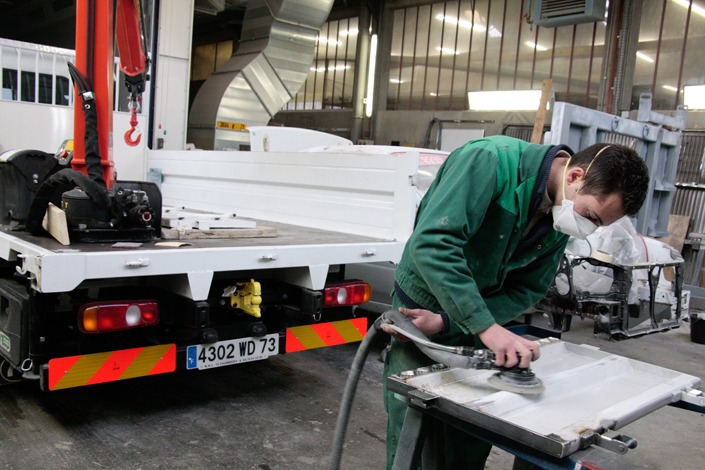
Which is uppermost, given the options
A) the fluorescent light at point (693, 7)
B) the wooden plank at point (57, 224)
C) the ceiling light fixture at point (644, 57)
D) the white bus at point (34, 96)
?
the fluorescent light at point (693, 7)

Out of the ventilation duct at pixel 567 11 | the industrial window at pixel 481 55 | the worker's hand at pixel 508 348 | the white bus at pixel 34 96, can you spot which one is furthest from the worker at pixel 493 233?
the industrial window at pixel 481 55

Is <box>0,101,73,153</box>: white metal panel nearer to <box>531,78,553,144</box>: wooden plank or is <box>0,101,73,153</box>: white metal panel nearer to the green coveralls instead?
<box>531,78,553,144</box>: wooden plank

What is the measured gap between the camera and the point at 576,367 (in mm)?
1899

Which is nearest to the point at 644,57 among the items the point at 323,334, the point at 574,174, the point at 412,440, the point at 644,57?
the point at 644,57

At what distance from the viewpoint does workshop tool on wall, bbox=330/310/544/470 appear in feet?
5.28

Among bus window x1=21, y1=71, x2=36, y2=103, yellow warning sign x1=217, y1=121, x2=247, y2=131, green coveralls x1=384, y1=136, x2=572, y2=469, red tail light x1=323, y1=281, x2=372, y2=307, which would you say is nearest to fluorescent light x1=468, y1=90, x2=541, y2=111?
yellow warning sign x1=217, y1=121, x2=247, y2=131

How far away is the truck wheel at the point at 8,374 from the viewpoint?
10.2 ft

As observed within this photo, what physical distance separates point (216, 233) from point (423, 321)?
1.89 metres

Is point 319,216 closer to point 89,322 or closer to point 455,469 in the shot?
point 89,322

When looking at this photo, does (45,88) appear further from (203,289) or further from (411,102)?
(411,102)

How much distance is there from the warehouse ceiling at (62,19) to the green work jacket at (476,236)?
937 cm

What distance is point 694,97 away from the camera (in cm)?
1029

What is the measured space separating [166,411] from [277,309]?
88cm

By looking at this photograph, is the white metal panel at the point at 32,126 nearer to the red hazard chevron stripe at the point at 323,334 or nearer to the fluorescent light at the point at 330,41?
the red hazard chevron stripe at the point at 323,334
